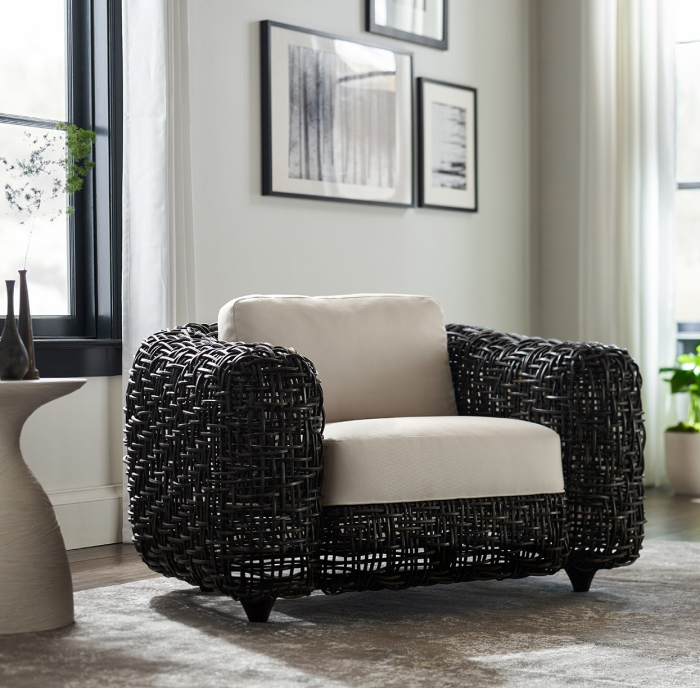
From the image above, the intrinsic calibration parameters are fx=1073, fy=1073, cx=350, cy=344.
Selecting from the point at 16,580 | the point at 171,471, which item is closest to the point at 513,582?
the point at 171,471

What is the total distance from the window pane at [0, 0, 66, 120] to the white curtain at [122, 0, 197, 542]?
27cm

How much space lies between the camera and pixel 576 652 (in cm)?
202

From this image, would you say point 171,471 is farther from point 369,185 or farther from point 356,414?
point 369,185

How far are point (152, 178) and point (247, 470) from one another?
58.8 inches

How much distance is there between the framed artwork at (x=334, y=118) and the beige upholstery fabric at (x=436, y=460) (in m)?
1.71

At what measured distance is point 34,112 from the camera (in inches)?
135

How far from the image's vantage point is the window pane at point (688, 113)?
4.96m

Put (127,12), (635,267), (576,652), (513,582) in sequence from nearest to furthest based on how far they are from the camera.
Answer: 1. (576,652)
2. (513,582)
3. (127,12)
4. (635,267)

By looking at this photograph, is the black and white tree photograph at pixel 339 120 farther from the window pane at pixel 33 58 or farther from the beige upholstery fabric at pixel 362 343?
the beige upholstery fabric at pixel 362 343

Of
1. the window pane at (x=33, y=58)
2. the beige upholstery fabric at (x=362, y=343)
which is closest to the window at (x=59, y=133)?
the window pane at (x=33, y=58)

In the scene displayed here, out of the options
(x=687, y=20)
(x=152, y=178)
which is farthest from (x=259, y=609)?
(x=687, y=20)

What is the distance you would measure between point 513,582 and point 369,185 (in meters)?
1.94

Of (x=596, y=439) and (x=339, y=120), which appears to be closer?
(x=596, y=439)

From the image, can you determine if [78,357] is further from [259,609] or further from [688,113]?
[688,113]
